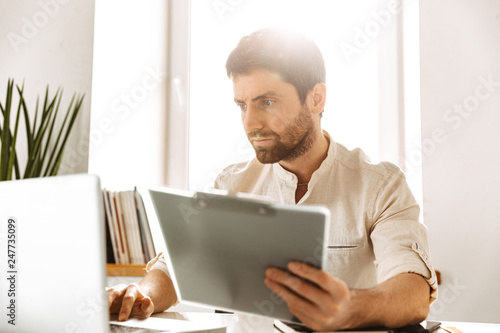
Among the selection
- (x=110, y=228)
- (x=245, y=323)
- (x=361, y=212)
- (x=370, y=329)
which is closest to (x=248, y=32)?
(x=110, y=228)

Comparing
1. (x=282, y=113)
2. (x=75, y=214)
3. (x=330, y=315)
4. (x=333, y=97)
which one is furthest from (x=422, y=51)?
(x=75, y=214)

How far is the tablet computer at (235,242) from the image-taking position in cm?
84

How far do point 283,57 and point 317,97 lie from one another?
0.19 metres

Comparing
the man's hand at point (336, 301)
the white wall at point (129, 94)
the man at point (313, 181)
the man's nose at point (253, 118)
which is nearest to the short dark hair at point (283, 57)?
the man at point (313, 181)

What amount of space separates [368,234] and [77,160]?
1.46 metres

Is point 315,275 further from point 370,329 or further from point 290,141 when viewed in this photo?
point 290,141

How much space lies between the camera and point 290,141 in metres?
1.62

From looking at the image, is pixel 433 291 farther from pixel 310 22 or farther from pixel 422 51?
pixel 310 22

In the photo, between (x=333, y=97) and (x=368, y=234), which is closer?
(x=368, y=234)

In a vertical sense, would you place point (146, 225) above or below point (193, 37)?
below

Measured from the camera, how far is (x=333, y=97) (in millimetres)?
2451

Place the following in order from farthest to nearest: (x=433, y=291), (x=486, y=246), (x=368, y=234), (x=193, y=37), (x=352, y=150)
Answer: (x=193, y=37) → (x=486, y=246) → (x=352, y=150) → (x=368, y=234) → (x=433, y=291)

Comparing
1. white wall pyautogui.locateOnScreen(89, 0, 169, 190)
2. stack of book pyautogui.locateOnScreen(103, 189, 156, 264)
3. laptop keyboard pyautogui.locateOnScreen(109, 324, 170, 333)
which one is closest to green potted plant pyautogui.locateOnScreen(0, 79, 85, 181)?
white wall pyautogui.locateOnScreen(89, 0, 169, 190)

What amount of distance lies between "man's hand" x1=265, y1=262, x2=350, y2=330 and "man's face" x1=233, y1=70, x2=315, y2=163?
2.44 ft
